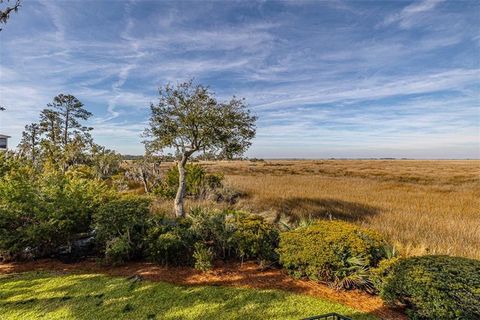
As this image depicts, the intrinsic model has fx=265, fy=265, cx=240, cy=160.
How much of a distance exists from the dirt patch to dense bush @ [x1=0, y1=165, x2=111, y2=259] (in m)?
0.42

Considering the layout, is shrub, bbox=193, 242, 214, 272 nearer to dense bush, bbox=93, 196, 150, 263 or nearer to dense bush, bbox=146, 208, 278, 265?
dense bush, bbox=146, 208, 278, 265

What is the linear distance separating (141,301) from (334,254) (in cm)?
386

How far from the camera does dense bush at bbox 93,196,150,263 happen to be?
21.4 feet

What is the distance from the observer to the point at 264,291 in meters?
5.21

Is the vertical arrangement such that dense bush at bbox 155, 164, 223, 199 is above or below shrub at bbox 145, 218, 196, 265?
above

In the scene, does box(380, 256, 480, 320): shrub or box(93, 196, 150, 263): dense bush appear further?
box(93, 196, 150, 263): dense bush

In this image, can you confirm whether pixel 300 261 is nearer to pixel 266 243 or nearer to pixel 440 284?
pixel 266 243

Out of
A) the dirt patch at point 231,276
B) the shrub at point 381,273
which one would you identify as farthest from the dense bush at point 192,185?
the shrub at point 381,273

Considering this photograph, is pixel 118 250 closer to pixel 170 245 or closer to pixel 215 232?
pixel 170 245

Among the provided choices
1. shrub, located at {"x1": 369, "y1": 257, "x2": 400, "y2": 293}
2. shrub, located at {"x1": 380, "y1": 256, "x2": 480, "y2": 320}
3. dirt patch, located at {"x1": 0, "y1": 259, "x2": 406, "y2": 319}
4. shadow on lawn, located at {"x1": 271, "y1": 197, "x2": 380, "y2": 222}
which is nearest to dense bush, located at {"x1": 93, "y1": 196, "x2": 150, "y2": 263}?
dirt patch, located at {"x1": 0, "y1": 259, "x2": 406, "y2": 319}

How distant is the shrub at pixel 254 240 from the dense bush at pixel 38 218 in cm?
434

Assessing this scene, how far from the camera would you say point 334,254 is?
551cm

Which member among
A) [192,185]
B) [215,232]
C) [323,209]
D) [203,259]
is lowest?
[323,209]

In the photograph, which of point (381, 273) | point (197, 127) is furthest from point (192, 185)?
point (381, 273)
